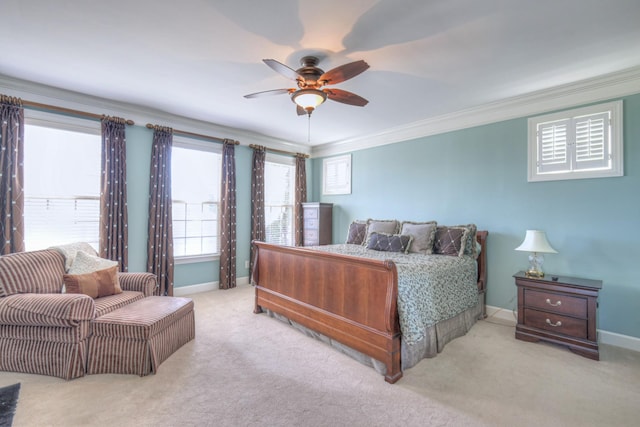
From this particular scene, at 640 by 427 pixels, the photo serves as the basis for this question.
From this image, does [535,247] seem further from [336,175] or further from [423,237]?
[336,175]

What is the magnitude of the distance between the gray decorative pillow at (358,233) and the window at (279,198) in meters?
1.56

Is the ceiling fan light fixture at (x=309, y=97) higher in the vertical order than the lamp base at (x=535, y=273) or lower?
higher

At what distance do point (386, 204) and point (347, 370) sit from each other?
307 cm

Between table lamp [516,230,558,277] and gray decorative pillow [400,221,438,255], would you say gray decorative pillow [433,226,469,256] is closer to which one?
gray decorative pillow [400,221,438,255]

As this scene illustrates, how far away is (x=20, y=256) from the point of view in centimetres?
252

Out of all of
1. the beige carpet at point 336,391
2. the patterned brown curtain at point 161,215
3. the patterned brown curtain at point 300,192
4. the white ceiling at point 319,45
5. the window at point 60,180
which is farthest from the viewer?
the patterned brown curtain at point 300,192

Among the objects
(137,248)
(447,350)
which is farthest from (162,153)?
(447,350)

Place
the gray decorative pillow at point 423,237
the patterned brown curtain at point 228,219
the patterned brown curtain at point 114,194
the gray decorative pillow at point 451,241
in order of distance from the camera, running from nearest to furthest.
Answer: the gray decorative pillow at point 451,241 < the patterned brown curtain at point 114,194 < the gray decorative pillow at point 423,237 < the patterned brown curtain at point 228,219

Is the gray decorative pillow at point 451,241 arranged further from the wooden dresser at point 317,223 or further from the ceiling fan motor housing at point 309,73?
the ceiling fan motor housing at point 309,73

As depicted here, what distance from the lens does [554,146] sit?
10.7 feet

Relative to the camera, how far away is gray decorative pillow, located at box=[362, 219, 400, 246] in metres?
4.38

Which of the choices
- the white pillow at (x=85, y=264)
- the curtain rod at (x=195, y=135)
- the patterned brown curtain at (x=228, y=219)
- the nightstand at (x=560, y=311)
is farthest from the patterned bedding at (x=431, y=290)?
the curtain rod at (x=195, y=135)

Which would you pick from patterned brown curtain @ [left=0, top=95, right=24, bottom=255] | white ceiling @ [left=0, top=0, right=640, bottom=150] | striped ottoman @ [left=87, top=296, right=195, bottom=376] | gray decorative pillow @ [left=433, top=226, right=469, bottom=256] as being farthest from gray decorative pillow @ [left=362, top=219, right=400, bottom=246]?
patterned brown curtain @ [left=0, top=95, right=24, bottom=255]

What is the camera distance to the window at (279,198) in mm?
5574
